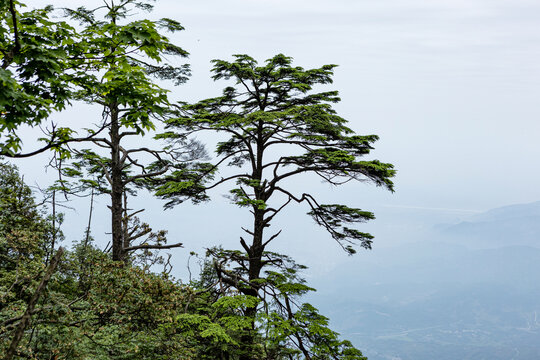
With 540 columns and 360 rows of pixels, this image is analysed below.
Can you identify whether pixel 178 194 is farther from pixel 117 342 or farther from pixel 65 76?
pixel 65 76

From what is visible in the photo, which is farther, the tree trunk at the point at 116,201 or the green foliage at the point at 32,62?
the tree trunk at the point at 116,201

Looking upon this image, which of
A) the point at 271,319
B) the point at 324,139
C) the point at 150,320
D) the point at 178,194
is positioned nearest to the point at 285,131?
the point at 324,139

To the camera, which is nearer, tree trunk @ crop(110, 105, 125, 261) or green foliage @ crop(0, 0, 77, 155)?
green foliage @ crop(0, 0, 77, 155)

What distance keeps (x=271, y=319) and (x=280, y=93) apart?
730 cm

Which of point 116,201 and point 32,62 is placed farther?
point 116,201

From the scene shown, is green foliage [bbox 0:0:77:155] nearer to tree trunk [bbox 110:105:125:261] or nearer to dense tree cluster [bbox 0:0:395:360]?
dense tree cluster [bbox 0:0:395:360]

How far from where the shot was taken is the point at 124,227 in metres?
13.8

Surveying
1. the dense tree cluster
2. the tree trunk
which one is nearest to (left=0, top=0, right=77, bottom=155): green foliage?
the dense tree cluster

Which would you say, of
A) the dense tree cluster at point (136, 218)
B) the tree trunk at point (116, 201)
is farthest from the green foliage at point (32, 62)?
Result: the tree trunk at point (116, 201)

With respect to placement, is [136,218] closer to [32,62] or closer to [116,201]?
[116,201]

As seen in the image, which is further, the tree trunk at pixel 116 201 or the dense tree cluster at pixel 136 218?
the tree trunk at pixel 116 201

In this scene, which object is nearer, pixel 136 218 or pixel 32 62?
pixel 32 62

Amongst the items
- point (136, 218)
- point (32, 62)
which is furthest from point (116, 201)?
point (32, 62)

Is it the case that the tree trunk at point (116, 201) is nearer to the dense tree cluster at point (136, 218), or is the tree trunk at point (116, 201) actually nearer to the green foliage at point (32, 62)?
the dense tree cluster at point (136, 218)
